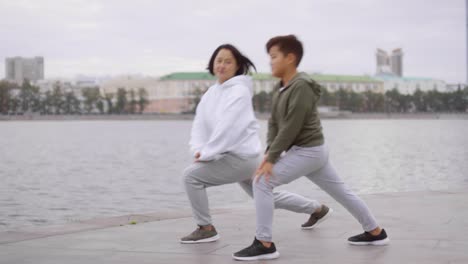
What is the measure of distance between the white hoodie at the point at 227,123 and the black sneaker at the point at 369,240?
1032mm

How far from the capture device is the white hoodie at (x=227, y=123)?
5859 mm

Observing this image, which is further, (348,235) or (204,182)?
(348,235)

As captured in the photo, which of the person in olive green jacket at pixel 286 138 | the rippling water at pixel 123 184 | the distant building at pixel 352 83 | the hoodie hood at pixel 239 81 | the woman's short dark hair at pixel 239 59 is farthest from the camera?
the distant building at pixel 352 83

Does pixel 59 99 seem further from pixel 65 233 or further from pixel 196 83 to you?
pixel 65 233

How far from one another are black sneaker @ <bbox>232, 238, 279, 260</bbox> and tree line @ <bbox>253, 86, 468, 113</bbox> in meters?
151

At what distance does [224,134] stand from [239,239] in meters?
1.06

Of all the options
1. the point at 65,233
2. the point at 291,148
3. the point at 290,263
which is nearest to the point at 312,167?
the point at 291,148

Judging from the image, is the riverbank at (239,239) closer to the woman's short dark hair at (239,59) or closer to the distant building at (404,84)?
the woman's short dark hair at (239,59)

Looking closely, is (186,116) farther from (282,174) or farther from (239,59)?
(282,174)

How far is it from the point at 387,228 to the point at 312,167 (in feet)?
5.45

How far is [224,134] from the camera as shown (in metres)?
5.86

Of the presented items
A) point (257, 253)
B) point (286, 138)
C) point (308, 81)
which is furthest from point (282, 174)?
point (308, 81)

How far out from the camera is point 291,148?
5598 millimetres

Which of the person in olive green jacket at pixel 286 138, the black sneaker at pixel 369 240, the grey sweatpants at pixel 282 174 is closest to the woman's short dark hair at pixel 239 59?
the person in olive green jacket at pixel 286 138
